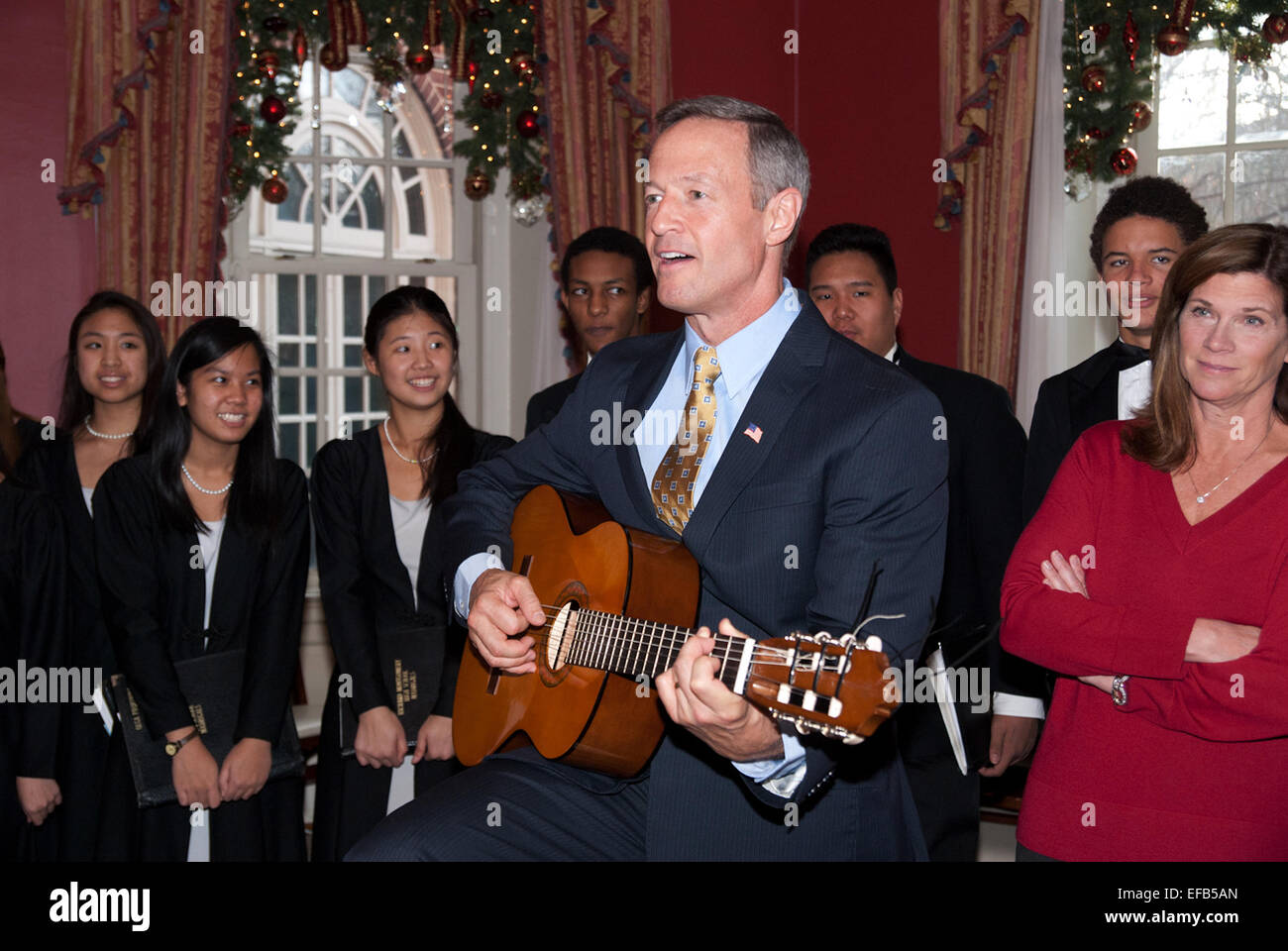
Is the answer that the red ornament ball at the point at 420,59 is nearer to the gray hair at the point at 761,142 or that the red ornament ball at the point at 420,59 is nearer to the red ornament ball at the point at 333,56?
the red ornament ball at the point at 333,56

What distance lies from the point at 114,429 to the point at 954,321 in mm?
3679

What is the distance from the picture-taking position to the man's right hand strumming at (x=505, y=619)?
219 centimetres

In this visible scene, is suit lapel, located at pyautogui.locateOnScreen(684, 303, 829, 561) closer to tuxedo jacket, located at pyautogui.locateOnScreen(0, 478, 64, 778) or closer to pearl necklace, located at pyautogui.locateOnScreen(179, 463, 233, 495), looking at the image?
pearl necklace, located at pyautogui.locateOnScreen(179, 463, 233, 495)

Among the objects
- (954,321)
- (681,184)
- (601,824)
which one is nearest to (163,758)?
(601,824)

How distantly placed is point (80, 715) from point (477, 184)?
3.41 m

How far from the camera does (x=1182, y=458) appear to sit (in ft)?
7.36

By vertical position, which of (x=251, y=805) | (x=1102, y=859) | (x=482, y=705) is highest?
(x=482, y=705)

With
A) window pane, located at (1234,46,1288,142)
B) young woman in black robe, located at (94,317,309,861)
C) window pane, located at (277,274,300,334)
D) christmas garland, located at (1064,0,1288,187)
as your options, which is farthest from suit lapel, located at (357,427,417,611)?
window pane, located at (1234,46,1288,142)

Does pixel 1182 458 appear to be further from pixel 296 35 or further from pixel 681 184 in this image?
pixel 296 35

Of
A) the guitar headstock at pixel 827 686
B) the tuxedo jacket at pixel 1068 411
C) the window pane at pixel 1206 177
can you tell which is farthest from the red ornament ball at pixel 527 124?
the guitar headstock at pixel 827 686

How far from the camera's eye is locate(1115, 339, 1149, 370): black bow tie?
2.81m

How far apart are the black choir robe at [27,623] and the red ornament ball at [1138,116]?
4.29 meters

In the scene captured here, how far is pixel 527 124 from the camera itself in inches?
228

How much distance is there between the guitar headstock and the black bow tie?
1.50 m
